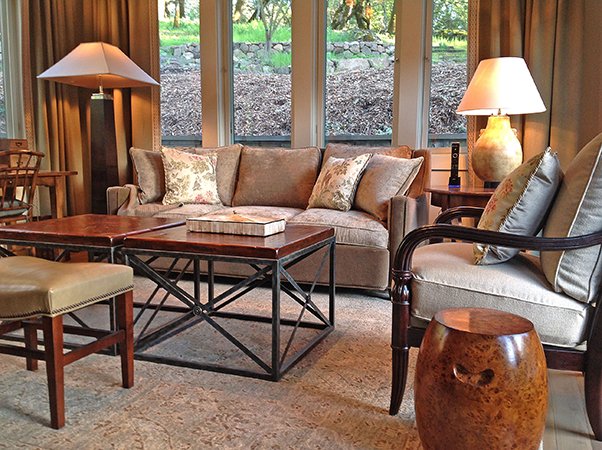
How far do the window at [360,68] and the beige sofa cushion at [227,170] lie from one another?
2.81 feet

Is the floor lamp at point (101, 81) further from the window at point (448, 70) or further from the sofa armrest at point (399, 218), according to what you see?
the sofa armrest at point (399, 218)

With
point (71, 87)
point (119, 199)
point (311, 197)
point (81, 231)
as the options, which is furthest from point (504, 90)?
point (71, 87)

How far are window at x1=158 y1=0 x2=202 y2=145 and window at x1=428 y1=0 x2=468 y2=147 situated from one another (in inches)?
79.3

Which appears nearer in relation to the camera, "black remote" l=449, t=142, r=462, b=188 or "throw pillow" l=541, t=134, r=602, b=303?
"throw pillow" l=541, t=134, r=602, b=303

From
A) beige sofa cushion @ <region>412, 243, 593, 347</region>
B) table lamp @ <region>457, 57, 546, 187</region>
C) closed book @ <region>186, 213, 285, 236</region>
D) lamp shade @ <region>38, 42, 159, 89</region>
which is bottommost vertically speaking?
beige sofa cushion @ <region>412, 243, 593, 347</region>

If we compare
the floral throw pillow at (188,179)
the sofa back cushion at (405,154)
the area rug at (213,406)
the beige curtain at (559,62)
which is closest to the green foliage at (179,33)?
the floral throw pillow at (188,179)

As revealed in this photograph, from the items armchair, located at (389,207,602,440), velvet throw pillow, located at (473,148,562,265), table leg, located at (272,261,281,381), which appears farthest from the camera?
table leg, located at (272,261,281,381)

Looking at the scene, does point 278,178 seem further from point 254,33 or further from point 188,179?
point 254,33

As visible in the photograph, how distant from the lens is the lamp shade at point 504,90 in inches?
117

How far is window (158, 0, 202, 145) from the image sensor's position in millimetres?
4781

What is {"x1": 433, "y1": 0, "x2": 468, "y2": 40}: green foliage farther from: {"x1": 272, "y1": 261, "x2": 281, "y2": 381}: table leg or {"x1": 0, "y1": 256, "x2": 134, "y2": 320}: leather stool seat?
{"x1": 0, "y1": 256, "x2": 134, "y2": 320}: leather stool seat

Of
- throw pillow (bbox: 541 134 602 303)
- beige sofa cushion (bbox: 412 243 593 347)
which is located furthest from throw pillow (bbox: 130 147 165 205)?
throw pillow (bbox: 541 134 602 303)

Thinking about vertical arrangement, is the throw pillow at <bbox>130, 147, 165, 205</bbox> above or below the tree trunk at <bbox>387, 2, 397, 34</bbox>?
below

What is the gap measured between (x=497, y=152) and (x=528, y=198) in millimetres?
1436
